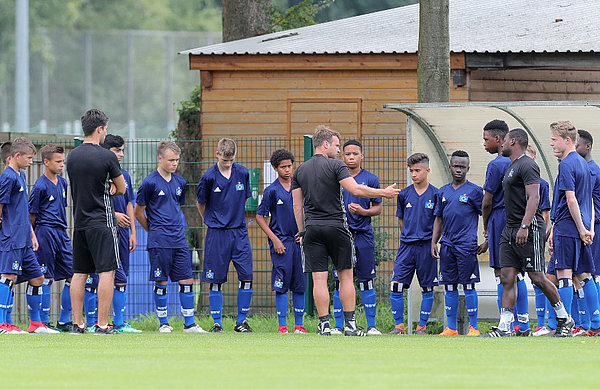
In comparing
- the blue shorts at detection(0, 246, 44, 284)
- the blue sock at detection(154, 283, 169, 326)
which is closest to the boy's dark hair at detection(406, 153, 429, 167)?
the blue sock at detection(154, 283, 169, 326)

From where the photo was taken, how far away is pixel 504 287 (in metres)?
10.9

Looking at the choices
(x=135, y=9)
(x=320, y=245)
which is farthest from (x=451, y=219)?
(x=135, y=9)

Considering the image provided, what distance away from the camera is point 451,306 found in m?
12.1

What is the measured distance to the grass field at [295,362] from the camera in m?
6.97

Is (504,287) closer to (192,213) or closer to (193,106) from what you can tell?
(192,213)

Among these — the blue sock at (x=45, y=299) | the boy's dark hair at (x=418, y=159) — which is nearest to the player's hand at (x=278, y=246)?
the boy's dark hair at (x=418, y=159)

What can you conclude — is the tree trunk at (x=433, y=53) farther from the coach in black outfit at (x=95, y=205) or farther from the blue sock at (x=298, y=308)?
the coach in black outfit at (x=95, y=205)

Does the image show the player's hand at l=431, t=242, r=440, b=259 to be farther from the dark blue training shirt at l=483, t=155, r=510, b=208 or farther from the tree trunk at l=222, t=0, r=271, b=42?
the tree trunk at l=222, t=0, r=271, b=42

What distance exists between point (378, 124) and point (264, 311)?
3.42 meters

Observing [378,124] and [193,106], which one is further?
[193,106]

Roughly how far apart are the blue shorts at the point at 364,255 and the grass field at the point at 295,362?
4.22 feet

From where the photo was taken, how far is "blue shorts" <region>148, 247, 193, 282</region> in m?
12.4

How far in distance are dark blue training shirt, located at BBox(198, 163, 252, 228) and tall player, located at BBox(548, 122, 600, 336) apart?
375cm

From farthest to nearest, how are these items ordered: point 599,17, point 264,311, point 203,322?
point 599,17
point 264,311
point 203,322
